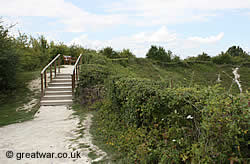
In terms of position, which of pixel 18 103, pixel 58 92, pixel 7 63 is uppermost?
Answer: pixel 7 63

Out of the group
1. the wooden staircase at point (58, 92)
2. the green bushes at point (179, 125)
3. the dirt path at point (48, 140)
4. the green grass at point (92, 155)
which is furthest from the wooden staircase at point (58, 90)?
the green grass at point (92, 155)

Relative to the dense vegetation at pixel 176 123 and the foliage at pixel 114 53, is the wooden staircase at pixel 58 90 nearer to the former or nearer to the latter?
the dense vegetation at pixel 176 123

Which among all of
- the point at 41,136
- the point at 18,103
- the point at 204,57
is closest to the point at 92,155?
the point at 41,136

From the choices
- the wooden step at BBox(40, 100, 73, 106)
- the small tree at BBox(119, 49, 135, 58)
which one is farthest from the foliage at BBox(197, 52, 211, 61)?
the wooden step at BBox(40, 100, 73, 106)

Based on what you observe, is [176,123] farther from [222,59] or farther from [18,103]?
[222,59]

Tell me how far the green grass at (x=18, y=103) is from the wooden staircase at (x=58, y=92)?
0.67 meters

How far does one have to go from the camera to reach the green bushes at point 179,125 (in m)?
2.97

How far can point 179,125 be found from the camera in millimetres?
4090

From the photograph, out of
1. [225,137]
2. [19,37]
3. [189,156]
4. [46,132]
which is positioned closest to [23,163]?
[46,132]

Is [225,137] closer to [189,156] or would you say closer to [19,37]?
[189,156]

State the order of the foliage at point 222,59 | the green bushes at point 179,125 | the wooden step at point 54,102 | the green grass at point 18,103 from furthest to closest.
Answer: the foliage at point 222,59
the wooden step at point 54,102
the green grass at point 18,103
the green bushes at point 179,125

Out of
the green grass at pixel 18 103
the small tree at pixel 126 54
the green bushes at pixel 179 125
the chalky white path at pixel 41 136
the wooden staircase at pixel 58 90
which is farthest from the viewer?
the small tree at pixel 126 54

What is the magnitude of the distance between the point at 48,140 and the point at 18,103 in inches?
258

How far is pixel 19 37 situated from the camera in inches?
794
